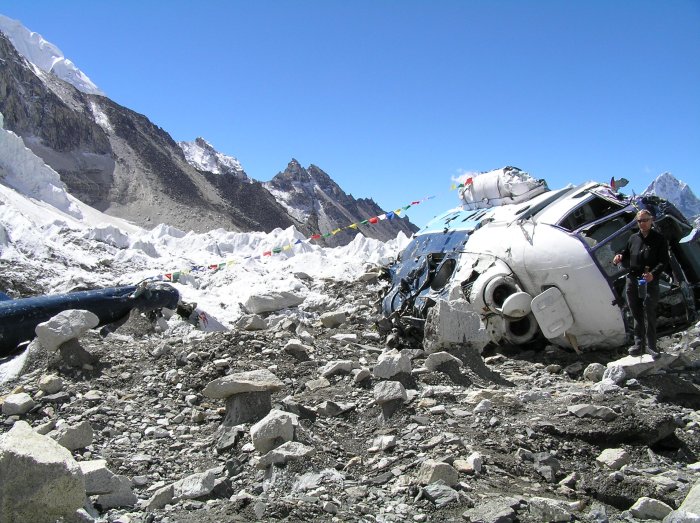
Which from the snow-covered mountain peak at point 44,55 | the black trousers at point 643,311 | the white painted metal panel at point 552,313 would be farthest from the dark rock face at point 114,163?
the black trousers at point 643,311

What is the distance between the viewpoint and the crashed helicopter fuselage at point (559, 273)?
6.75m

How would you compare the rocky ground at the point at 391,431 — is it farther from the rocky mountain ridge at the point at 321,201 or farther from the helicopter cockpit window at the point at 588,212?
the rocky mountain ridge at the point at 321,201

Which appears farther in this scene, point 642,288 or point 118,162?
point 118,162

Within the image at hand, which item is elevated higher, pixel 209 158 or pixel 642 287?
pixel 209 158

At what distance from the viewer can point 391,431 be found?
4375mm

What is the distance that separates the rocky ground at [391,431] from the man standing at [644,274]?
1.03 feet

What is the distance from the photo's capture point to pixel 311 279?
46.6ft

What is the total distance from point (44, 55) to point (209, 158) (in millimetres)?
32596

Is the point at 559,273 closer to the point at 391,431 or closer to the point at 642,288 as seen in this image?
the point at 642,288

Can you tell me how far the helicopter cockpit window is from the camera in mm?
7258

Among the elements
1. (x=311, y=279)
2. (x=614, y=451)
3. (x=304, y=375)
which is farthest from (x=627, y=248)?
(x=311, y=279)

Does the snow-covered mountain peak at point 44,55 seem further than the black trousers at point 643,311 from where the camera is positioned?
Yes

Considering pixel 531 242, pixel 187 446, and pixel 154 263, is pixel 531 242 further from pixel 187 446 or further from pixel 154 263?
pixel 154 263

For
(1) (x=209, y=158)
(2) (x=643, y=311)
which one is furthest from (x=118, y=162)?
(2) (x=643, y=311)
